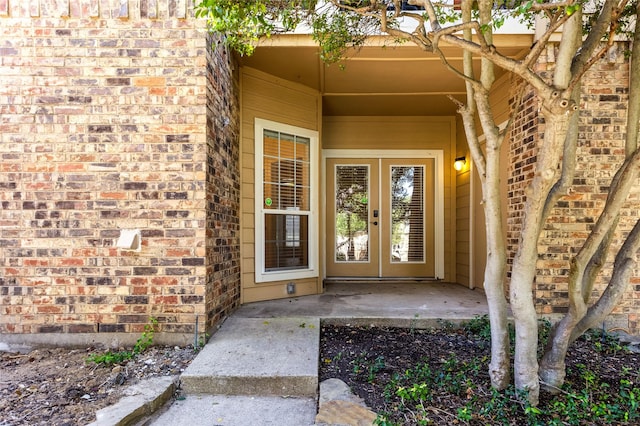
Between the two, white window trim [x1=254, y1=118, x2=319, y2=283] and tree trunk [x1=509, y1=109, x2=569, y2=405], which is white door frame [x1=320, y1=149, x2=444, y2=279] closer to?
white window trim [x1=254, y1=118, x2=319, y2=283]

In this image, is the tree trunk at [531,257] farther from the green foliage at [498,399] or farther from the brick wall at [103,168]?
the brick wall at [103,168]

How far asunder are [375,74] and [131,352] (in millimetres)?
3817

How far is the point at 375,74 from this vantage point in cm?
430

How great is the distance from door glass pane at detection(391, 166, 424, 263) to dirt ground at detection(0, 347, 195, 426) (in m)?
3.80

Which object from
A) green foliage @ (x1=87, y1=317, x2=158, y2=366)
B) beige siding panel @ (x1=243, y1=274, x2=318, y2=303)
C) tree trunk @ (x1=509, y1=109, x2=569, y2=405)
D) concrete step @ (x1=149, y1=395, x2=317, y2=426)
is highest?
tree trunk @ (x1=509, y1=109, x2=569, y2=405)

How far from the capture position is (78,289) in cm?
296

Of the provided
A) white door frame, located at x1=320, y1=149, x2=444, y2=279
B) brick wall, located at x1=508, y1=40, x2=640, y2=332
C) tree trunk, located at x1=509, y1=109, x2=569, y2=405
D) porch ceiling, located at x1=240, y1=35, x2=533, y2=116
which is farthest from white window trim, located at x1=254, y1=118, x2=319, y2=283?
tree trunk, located at x1=509, y1=109, x2=569, y2=405

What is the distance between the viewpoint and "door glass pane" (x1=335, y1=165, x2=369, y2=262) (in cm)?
581

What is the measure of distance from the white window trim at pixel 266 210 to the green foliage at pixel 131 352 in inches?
54.0

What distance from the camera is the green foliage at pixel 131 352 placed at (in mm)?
2691

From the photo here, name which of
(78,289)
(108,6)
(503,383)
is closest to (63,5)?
(108,6)

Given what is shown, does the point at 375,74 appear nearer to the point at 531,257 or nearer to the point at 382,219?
the point at 382,219

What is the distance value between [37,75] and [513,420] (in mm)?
4209

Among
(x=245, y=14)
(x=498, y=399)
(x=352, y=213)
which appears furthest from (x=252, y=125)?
(x=498, y=399)
